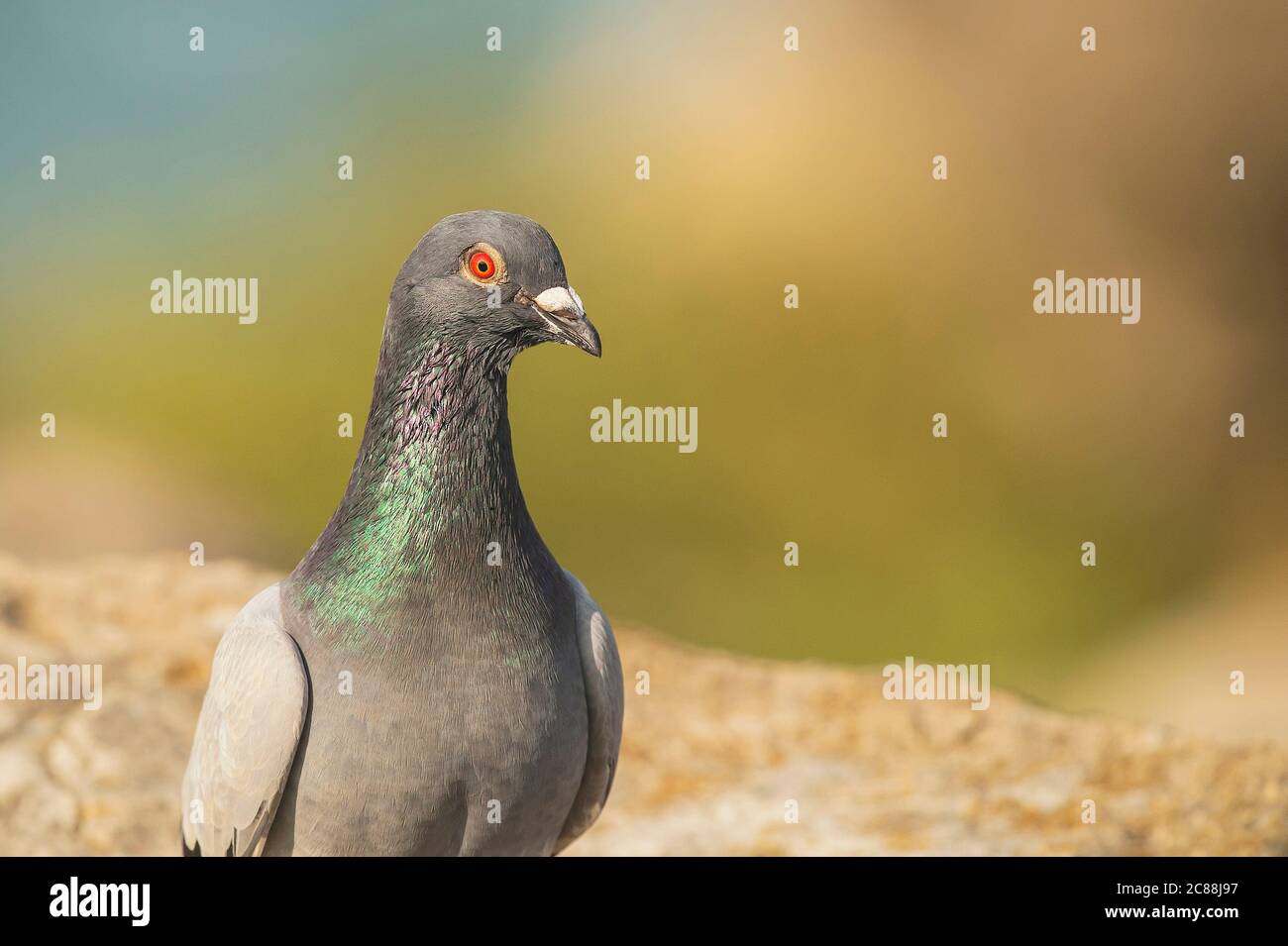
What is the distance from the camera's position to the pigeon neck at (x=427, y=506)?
307 cm

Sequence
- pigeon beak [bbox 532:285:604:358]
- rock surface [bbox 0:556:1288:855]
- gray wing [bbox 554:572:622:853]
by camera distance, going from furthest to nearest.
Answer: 1. rock surface [bbox 0:556:1288:855]
2. gray wing [bbox 554:572:622:853]
3. pigeon beak [bbox 532:285:604:358]

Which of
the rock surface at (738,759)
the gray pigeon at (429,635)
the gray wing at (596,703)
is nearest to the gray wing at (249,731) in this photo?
the gray pigeon at (429,635)

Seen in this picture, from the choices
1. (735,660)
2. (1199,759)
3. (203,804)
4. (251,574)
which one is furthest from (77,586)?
(1199,759)

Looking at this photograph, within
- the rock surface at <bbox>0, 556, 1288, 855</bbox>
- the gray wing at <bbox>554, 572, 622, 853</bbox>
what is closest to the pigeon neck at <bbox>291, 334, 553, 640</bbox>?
the gray wing at <bbox>554, 572, 622, 853</bbox>

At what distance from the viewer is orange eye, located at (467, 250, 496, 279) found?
301cm

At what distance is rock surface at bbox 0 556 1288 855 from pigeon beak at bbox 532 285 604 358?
3.73 meters

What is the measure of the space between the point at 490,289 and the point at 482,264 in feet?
0.21

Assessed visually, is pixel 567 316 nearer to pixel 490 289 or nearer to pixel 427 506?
pixel 490 289

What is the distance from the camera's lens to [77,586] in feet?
25.3

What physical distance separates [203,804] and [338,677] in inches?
24.7

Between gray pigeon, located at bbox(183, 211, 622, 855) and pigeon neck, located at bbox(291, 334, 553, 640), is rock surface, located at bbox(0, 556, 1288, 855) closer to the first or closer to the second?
gray pigeon, located at bbox(183, 211, 622, 855)

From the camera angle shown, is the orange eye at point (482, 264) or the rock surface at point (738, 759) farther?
the rock surface at point (738, 759)

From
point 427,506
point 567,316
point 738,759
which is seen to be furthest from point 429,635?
point 738,759

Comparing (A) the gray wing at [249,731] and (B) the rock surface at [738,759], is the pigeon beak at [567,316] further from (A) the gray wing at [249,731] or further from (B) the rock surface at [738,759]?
(B) the rock surface at [738,759]
